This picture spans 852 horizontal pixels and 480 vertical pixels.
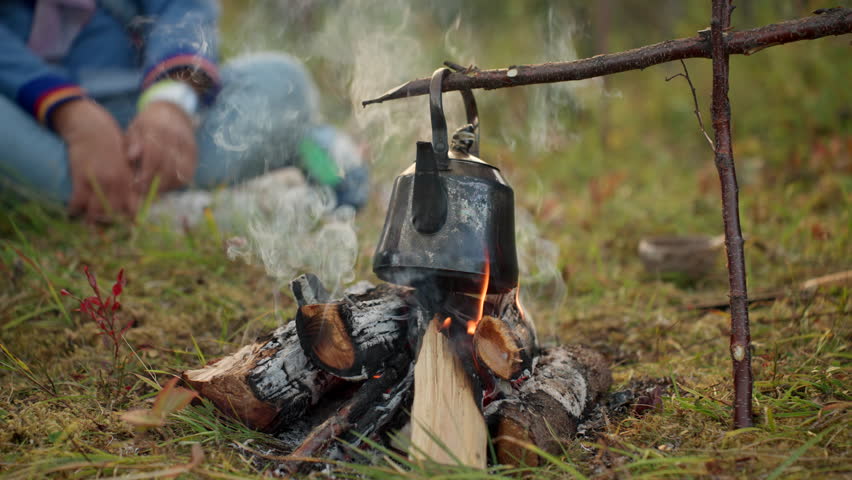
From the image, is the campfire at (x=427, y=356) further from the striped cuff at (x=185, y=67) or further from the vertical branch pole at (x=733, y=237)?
the striped cuff at (x=185, y=67)

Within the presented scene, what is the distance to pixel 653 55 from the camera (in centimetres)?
145

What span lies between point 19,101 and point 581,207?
3.91 metres

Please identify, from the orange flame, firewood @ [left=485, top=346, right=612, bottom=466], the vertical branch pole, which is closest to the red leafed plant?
the orange flame

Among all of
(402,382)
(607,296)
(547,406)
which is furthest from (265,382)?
(607,296)

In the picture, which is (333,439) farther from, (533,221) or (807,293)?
(533,221)

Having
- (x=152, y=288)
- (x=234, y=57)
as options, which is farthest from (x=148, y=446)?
A: (x=234, y=57)

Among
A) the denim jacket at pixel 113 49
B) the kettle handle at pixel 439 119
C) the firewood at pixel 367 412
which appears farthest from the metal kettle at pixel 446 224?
the denim jacket at pixel 113 49

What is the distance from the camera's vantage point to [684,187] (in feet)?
16.7

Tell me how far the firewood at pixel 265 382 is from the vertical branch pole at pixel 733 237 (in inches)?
43.6

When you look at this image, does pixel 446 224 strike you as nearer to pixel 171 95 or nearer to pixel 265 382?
pixel 265 382

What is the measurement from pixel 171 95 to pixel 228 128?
398 millimetres

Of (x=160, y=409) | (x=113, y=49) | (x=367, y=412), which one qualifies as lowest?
(x=367, y=412)

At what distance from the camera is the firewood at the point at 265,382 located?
1.50 meters

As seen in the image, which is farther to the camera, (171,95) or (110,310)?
(171,95)
